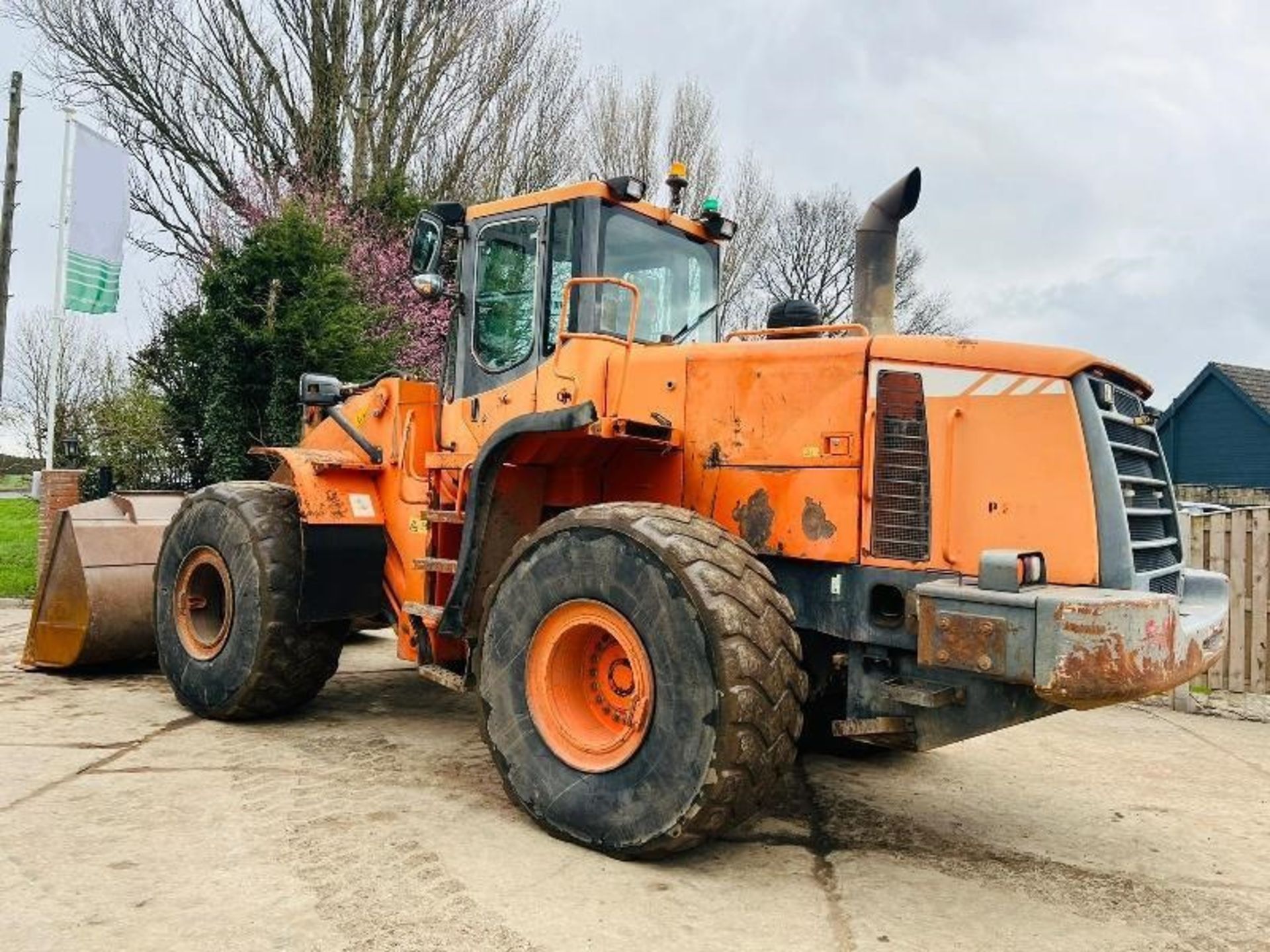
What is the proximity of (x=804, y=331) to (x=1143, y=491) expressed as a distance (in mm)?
1507

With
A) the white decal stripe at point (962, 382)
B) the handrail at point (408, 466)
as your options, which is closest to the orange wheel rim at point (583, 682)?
the white decal stripe at point (962, 382)

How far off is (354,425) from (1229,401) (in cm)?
3099

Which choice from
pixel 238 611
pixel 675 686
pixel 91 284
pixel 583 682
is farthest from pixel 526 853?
pixel 91 284

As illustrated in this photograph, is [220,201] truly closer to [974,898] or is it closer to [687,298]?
[687,298]

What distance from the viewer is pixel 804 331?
438 cm

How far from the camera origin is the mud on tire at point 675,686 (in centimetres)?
340

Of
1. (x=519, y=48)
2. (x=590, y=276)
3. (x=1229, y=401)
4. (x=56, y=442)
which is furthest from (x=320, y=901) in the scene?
(x=1229, y=401)

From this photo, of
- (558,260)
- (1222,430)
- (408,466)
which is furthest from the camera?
(1222,430)

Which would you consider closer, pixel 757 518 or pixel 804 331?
pixel 757 518

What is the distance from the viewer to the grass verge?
38.9ft

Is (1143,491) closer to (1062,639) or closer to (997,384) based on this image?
(997,384)

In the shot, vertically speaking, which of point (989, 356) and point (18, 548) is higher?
point (989, 356)

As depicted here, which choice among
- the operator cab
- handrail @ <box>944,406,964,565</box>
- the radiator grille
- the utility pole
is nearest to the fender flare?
the operator cab

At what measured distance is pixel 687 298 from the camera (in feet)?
17.4
